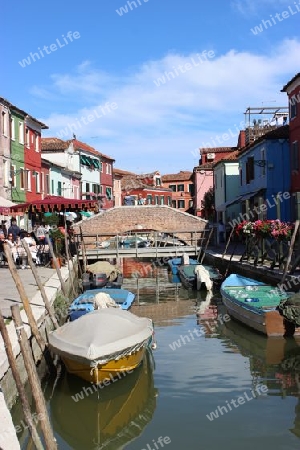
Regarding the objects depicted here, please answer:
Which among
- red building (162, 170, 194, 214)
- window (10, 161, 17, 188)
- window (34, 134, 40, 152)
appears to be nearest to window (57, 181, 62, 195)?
window (34, 134, 40, 152)

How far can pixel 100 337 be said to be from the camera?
9.21 m

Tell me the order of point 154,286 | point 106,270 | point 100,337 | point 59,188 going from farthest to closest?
point 59,188 < point 154,286 < point 106,270 < point 100,337

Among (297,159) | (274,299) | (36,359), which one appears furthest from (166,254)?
(36,359)

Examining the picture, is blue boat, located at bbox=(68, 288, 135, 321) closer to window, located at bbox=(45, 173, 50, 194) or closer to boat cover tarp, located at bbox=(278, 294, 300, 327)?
boat cover tarp, located at bbox=(278, 294, 300, 327)

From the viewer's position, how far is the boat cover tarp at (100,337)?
349 inches

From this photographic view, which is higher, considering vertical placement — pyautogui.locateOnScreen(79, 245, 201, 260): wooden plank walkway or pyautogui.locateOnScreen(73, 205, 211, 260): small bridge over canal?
pyautogui.locateOnScreen(73, 205, 211, 260): small bridge over canal

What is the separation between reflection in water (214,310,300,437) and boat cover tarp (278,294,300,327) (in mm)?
511

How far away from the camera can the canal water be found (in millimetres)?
Result: 7754

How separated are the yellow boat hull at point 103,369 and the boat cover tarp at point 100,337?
14 cm

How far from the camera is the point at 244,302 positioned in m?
14.6

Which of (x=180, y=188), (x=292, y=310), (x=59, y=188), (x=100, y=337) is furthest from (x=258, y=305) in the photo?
(x=180, y=188)

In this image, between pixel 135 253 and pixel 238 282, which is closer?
pixel 238 282

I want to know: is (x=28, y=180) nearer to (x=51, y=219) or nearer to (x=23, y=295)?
(x=51, y=219)

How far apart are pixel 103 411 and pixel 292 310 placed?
5410mm
